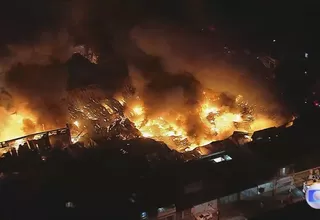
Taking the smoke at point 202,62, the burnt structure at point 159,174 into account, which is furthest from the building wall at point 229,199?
the smoke at point 202,62

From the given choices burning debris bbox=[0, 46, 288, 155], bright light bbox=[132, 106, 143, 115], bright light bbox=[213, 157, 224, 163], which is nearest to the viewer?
bright light bbox=[213, 157, 224, 163]

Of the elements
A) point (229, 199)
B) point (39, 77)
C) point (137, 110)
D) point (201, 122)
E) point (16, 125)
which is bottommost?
point (229, 199)

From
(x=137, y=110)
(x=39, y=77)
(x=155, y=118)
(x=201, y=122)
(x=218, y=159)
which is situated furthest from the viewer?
(x=39, y=77)

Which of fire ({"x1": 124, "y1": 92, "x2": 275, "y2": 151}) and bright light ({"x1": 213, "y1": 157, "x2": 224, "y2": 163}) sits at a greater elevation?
fire ({"x1": 124, "y1": 92, "x2": 275, "y2": 151})

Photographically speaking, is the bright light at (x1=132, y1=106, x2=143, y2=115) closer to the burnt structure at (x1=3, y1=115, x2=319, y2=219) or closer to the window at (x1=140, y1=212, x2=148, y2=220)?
the burnt structure at (x1=3, y1=115, x2=319, y2=219)

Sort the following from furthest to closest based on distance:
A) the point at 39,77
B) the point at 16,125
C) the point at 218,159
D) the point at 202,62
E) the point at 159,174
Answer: the point at 202,62 → the point at 39,77 → the point at 16,125 → the point at 218,159 → the point at 159,174

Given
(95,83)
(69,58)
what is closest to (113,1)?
(69,58)

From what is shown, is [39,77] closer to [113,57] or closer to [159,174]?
[113,57]

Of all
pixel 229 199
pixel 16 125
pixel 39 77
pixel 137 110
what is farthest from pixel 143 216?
pixel 39 77

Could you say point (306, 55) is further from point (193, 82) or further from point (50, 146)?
point (50, 146)

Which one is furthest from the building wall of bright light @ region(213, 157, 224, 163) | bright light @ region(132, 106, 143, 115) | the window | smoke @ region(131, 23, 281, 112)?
bright light @ region(132, 106, 143, 115)

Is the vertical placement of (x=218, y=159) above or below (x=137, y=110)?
below

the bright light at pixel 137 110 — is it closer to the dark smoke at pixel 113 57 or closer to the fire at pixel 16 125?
the dark smoke at pixel 113 57
